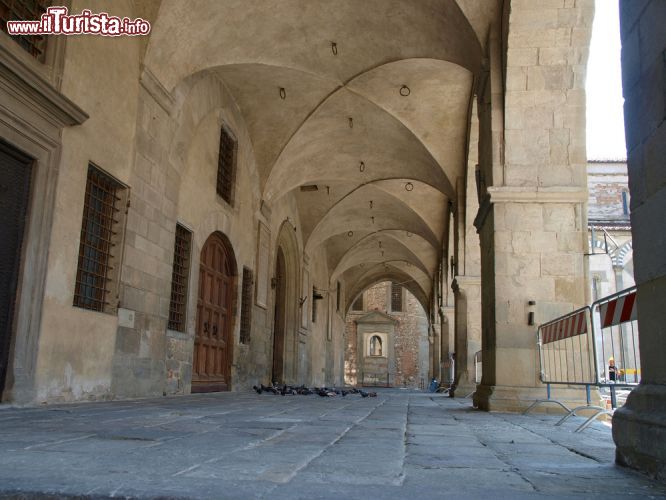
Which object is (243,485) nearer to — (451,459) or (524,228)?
(451,459)

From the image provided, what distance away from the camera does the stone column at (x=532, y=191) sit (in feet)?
22.8

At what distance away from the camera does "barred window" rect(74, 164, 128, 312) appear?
6.69 m

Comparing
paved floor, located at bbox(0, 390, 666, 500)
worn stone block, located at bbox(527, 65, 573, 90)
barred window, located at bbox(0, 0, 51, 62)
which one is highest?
worn stone block, located at bbox(527, 65, 573, 90)

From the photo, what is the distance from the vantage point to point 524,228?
23.5 feet

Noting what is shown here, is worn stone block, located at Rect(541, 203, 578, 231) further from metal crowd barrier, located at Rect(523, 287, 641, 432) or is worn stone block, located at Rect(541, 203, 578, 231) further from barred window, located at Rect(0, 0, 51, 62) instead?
barred window, located at Rect(0, 0, 51, 62)

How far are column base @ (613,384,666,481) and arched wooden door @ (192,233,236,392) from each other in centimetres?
809

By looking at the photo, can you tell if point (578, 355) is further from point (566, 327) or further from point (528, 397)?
point (566, 327)

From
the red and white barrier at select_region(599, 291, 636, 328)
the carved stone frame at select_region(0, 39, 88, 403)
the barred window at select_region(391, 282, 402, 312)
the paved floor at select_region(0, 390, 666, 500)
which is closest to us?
the paved floor at select_region(0, 390, 666, 500)

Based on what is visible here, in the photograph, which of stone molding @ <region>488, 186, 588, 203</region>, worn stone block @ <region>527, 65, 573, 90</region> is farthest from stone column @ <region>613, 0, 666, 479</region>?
worn stone block @ <region>527, 65, 573, 90</region>

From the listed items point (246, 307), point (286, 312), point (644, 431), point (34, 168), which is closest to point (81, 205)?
point (34, 168)

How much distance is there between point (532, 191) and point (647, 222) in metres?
4.93

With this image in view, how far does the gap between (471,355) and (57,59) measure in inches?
380

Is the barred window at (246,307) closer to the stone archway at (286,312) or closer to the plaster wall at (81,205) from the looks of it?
the stone archway at (286,312)

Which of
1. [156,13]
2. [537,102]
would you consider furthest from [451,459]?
[156,13]
